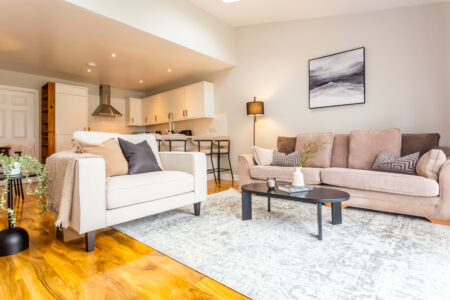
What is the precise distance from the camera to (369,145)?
297 cm

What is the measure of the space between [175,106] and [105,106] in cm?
191

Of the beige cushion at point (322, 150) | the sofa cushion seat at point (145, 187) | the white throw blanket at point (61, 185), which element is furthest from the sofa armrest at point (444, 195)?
the white throw blanket at point (61, 185)

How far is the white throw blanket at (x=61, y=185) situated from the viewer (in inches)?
63.9

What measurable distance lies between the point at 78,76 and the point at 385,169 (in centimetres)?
605

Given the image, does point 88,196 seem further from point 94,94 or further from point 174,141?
point 94,94

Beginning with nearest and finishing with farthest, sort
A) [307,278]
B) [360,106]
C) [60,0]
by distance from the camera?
[307,278] → [60,0] → [360,106]

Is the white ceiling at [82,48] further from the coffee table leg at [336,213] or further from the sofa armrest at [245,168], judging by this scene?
the coffee table leg at [336,213]

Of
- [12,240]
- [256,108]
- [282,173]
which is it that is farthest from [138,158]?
[256,108]

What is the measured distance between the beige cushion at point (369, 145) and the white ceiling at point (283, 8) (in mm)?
1713

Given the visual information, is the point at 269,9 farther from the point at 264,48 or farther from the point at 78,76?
the point at 78,76

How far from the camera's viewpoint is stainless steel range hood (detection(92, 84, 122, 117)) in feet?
19.6

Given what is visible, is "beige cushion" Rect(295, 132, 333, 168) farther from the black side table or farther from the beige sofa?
the black side table

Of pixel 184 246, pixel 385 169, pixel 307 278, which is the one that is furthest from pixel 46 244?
pixel 385 169

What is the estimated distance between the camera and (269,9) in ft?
12.5
